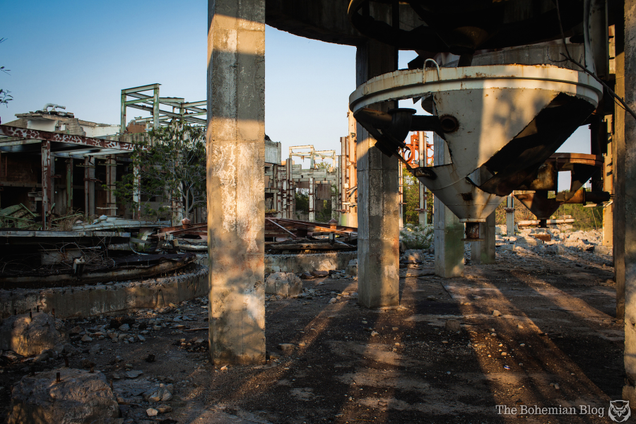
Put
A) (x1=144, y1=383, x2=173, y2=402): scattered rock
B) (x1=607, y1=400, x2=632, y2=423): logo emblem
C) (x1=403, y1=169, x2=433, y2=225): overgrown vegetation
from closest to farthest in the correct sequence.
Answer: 1. (x1=607, y1=400, x2=632, y2=423): logo emblem
2. (x1=144, y1=383, x2=173, y2=402): scattered rock
3. (x1=403, y1=169, x2=433, y2=225): overgrown vegetation

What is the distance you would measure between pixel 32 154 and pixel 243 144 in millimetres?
21738

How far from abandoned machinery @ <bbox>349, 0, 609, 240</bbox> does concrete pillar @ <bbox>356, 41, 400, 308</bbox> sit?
1.55m

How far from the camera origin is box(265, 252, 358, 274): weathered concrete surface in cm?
1212

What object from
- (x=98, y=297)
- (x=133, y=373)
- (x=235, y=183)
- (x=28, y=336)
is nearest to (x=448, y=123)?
(x=235, y=183)

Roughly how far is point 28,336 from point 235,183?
9.53 feet

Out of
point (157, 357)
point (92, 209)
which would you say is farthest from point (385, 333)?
point (92, 209)

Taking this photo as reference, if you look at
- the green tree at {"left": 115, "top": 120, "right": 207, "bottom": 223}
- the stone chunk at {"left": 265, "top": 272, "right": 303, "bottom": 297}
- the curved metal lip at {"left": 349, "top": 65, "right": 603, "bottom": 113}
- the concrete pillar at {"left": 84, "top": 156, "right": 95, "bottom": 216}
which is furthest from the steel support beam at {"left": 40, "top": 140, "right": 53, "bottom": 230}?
the curved metal lip at {"left": 349, "top": 65, "right": 603, "bottom": 113}

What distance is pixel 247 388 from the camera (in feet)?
13.4

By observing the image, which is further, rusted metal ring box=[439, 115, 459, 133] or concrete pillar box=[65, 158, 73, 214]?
concrete pillar box=[65, 158, 73, 214]

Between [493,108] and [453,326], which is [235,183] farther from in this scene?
[453,326]

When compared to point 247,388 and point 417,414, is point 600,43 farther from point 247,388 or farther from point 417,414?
point 247,388

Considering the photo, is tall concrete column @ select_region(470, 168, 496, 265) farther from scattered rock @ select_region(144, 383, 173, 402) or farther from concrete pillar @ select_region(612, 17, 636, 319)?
scattered rock @ select_region(144, 383, 173, 402)

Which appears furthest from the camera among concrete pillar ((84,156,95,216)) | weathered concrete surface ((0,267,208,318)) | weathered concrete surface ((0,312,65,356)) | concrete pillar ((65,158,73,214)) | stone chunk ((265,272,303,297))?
concrete pillar ((84,156,95,216))

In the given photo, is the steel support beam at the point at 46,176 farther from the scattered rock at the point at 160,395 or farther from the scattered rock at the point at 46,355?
the scattered rock at the point at 160,395
